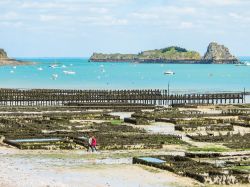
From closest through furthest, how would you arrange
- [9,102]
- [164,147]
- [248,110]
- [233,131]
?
[164,147]
[233,131]
[248,110]
[9,102]

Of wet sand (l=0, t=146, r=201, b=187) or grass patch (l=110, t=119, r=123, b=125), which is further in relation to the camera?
grass patch (l=110, t=119, r=123, b=125)

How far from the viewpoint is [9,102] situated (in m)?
106

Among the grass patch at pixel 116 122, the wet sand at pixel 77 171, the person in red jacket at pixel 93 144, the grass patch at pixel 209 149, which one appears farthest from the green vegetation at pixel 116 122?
the wet sand at pixel 77 171

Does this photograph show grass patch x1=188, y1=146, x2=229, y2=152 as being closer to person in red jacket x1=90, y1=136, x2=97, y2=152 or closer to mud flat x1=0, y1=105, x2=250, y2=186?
mud flat x1=0, y1=105, x2=250, y2=186

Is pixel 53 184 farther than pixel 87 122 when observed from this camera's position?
No

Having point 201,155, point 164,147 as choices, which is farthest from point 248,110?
point 201,155

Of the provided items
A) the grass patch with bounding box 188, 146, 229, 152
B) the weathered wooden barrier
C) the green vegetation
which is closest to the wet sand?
the grass patch with bounding box 188, 146, 229, 152

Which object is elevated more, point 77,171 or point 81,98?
point 81,98

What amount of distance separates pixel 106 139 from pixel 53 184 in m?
17.8

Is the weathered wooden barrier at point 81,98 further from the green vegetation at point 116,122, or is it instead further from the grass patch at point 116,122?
the green vegetation at point 116,122

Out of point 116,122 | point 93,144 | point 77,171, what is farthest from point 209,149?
point 116,122

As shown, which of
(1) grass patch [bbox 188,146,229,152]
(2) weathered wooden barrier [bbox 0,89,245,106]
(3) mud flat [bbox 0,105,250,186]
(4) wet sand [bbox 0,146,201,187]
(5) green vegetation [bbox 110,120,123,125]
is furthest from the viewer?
(2) weathered wooden barrier [bbox 0,89,245,106]

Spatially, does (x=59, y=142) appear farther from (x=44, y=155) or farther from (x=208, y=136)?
(x=208, y=136)

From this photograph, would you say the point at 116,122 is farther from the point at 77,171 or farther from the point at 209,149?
the point at 77,171
